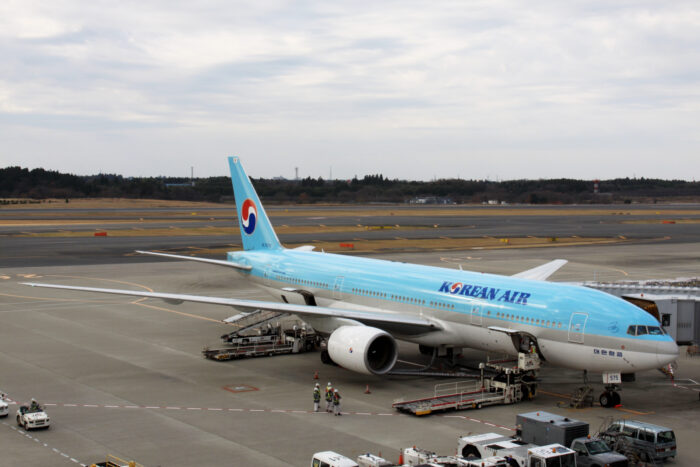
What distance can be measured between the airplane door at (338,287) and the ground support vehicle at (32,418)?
44.3 ft

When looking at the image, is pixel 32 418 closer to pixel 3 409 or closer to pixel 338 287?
pixel 3 409

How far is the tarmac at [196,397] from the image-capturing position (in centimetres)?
2117

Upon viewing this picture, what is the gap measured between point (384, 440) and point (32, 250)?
218 ft

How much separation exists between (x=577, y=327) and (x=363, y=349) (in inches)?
284

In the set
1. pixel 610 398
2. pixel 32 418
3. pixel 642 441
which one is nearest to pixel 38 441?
pixel 32 418

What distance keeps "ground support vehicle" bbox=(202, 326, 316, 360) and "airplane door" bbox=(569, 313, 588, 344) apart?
13458 mm

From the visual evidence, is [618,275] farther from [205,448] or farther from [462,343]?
[205,448]

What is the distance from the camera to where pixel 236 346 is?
114ft

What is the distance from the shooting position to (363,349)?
26688 millimetres

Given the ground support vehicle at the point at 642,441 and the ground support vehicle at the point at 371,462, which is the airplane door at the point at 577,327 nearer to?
the ground support vehicle at the point at 642,441

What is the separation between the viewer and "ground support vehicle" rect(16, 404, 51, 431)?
22.4 m

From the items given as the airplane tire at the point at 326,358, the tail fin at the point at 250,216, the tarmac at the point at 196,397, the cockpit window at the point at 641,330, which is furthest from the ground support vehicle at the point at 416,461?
the tail fin at the point at 250,216

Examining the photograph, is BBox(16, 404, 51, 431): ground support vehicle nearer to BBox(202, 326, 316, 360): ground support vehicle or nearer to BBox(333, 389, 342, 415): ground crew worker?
BBox(333, 389, 342, 415): ground crew worker

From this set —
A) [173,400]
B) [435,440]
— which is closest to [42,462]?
[173,400]
